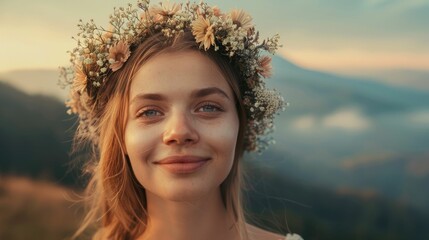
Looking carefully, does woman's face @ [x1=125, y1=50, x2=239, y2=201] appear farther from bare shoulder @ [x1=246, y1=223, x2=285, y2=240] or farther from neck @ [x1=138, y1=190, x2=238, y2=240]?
bare shoulder @ [x1=246, y1=223, x2=285, y2=240]

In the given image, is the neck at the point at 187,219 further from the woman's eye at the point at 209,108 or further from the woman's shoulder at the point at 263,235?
the woman's eye at the point at 209,108

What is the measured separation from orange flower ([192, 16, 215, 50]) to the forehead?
50 mm

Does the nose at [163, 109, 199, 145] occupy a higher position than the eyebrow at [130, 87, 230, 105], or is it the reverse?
the eyebrow at [130, 87, 230, 105]

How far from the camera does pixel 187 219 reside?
7.56 feet

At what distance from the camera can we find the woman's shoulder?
2568mm

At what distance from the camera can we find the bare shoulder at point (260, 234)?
2.56 metres

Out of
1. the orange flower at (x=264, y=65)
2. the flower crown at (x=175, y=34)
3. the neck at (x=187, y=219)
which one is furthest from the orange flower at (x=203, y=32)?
the neck at (x=187, y=219)

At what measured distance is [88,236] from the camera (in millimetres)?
2832

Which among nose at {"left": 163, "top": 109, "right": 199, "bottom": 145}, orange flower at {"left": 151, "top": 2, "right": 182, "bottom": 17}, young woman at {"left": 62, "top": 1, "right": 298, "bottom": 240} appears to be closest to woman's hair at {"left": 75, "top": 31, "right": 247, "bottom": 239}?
young woman at {"left": 62, "top": 1, "right": 298, "bottom": 240}

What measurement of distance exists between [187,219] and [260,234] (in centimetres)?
45

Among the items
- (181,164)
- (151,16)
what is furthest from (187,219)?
(151,16)

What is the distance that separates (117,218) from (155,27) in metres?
0.88

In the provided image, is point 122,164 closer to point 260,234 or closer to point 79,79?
point 79,79

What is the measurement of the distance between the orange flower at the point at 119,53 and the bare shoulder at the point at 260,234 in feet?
3.05
